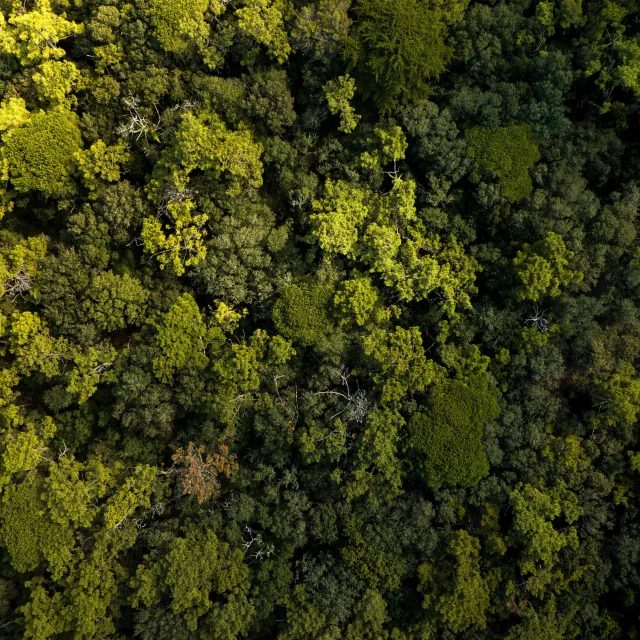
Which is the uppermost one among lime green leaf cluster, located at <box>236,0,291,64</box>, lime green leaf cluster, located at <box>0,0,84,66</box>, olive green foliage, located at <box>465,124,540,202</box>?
lime green leaf cluster, located at <box>236,0,291,64</box>

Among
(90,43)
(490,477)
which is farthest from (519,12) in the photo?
(490,477)

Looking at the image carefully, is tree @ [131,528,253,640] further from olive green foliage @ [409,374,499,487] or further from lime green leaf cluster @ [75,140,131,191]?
lime green leaf cluster @ [75,140,131,191]

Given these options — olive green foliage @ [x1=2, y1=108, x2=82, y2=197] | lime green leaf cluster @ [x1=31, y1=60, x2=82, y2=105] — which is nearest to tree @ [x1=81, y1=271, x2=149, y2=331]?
olive green foliage @ [x1=2, y1=108, x2=82, y2=197]

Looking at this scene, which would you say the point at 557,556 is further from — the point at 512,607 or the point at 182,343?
the point at 182,343

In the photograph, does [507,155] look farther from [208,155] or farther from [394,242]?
[208,155]

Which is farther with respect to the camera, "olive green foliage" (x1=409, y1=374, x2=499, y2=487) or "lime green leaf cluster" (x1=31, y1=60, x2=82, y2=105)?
"olive green foliage" (x1=409, y1=374, x2=499, y2=487)

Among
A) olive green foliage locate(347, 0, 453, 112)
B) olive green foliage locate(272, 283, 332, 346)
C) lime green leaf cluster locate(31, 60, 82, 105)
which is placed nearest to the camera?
olive green foliage locate(347, 0, 453, 112)

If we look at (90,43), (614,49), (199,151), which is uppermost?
(614,49)

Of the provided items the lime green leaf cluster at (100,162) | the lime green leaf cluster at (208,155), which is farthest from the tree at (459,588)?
the lime green leaf cluster at (100,162)
